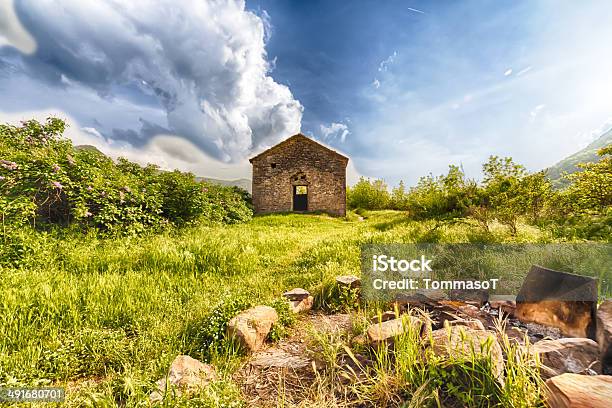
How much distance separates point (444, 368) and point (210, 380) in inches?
66.7

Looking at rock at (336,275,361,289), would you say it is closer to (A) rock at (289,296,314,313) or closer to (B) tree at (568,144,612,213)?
(A) rock at (289,296,314,313)

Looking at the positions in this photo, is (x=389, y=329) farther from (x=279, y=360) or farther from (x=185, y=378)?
(x=185, y=378)

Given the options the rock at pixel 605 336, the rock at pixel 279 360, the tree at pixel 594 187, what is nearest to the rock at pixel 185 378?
the rock at pixel 279 360

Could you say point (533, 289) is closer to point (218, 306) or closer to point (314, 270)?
point (314, 270)

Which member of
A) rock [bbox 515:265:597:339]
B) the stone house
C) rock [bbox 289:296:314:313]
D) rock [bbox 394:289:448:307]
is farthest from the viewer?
the stone house

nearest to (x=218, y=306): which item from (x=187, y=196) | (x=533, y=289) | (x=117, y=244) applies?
(x=533, y=289)

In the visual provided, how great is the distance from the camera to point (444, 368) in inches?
68.8

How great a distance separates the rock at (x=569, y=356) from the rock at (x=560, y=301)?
1.57 ft

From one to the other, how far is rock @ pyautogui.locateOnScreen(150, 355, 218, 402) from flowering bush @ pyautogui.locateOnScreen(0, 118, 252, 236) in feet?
17.2

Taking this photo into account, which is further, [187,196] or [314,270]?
[187,196]

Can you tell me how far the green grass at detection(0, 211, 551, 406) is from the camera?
2008 millimetres

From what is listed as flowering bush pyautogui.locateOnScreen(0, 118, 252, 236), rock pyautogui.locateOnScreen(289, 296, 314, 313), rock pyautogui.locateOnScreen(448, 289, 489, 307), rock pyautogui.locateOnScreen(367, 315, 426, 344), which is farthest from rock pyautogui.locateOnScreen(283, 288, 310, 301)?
flowering bush pyautogui.locateOnScreen(0, 118, 252, 236)

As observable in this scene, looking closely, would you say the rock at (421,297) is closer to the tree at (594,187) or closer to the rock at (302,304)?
the rock at (302,304)

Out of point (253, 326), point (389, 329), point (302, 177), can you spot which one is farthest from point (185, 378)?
point (302, 177)
